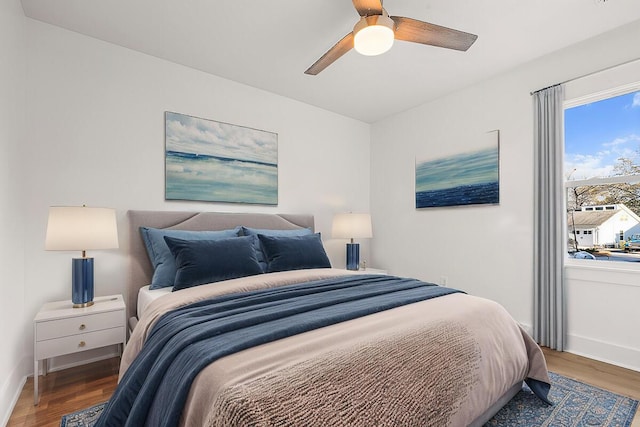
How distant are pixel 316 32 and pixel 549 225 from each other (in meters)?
2.56

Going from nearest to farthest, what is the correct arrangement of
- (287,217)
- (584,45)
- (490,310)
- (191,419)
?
(191,419) → (490,310) → (584,45) → (287,217)

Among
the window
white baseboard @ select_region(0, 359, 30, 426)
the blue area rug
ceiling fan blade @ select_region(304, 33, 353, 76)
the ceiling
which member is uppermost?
the ceiling

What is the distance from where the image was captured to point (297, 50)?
2.70 m

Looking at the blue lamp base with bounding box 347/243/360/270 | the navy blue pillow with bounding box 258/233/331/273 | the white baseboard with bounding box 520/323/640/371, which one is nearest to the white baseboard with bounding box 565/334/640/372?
the white baseboard with bounding box 520/323/640/371

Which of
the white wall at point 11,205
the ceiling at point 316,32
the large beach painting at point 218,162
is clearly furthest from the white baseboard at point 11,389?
the ceiling at point 316,32

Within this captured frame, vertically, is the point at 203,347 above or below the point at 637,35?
below

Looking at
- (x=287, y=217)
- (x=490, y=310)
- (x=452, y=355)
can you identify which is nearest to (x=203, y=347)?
(x=452, y=355)

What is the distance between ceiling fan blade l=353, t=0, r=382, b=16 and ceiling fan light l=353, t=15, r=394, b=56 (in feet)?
0.08

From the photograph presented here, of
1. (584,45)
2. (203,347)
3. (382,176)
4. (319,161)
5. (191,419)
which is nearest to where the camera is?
(191,419)

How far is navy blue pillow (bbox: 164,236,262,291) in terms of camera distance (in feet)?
7.18

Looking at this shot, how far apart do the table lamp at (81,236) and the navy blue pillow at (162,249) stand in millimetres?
326

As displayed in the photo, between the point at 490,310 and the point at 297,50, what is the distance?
2.48m

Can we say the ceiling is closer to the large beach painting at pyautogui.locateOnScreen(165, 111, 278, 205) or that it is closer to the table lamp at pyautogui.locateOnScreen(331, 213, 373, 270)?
the large beach painting at pyautogui.locateOnScreen(165, 111, 278, 205)

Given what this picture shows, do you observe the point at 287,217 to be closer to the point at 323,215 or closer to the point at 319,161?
the point at 323,215
